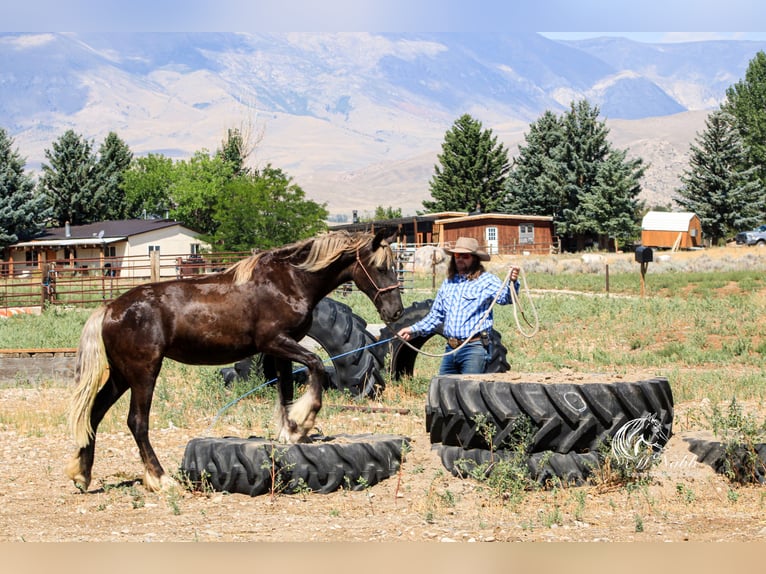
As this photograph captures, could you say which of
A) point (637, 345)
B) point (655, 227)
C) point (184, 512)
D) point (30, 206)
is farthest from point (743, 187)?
point (184, 512)

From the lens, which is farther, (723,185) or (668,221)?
(668,221)

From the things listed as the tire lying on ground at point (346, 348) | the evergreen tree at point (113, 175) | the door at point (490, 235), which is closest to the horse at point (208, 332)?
the tire lying on ground at point (346, 348)

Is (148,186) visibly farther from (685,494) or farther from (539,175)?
(685,494)

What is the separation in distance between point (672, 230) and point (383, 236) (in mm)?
63974

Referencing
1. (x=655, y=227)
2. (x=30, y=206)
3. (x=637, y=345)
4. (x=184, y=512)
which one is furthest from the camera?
(x=655, y=227)

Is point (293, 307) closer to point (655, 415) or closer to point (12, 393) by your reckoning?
point (655, 415)

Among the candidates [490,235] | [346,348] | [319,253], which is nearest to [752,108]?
[490,235]

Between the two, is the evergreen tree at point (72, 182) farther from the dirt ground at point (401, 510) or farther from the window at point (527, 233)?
the dirt ground at point (401, 510)

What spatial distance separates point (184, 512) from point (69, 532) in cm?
96

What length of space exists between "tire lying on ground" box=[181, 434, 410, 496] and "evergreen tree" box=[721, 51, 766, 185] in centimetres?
7620

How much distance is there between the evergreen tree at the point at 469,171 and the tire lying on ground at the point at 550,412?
69408mm

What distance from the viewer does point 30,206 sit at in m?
61.8

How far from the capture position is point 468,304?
8.87m

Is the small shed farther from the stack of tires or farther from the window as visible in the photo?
the stack of tires
